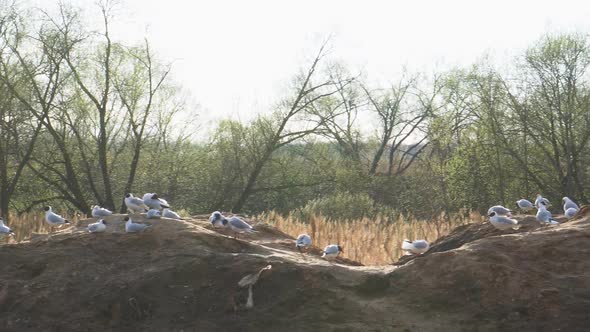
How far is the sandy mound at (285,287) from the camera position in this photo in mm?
5633

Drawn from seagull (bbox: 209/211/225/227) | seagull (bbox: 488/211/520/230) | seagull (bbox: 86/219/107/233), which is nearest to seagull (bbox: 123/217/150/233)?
seagull (bbox: 86/219/107/233)

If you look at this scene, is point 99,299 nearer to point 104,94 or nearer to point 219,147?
point 104,94

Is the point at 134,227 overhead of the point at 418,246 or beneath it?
overhead

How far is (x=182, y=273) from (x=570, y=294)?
3.73 meters

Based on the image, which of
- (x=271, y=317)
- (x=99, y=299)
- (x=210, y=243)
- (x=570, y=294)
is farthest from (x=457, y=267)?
(x=99, y=299)

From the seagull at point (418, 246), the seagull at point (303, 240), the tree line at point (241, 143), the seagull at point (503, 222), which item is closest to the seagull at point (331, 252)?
the seagull at point (303, 240)

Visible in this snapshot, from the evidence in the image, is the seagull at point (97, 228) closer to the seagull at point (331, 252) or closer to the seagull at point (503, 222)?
the seagull at point (331, 252)

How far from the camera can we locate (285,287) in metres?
6.28

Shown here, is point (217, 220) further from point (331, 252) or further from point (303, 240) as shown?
point (331, 252)

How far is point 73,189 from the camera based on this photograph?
2639 cm

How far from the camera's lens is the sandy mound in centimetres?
563

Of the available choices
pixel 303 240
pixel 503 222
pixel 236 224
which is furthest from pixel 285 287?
pixel 503 222

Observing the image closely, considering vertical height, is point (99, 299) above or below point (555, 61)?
below

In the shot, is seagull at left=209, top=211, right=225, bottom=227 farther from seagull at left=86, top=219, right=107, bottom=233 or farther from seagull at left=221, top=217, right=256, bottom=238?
seagull at left=86, top=219, right=107, bottom=233
